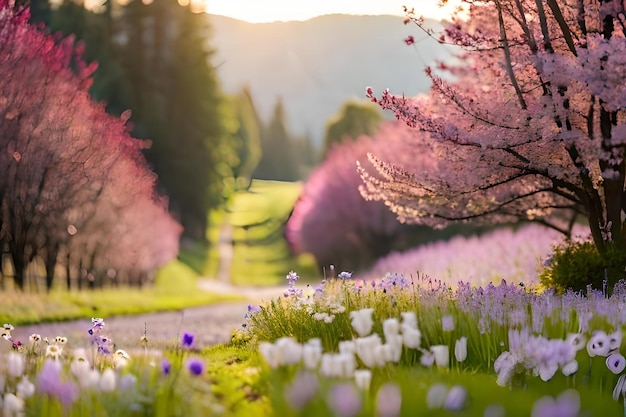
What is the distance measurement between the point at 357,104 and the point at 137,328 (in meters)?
29.0

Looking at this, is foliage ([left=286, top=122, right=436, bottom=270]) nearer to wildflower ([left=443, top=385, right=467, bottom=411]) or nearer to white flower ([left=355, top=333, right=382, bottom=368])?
white flower ([left=355, top=333, right=382, bottom=368])

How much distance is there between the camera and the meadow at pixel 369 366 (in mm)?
3953

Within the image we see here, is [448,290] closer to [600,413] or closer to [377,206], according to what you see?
[600,413]

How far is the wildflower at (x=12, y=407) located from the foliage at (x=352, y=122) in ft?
120

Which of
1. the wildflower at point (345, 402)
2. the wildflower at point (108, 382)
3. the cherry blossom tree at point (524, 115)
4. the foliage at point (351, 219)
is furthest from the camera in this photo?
the foliage at point (351, 219)

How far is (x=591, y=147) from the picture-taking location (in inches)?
321

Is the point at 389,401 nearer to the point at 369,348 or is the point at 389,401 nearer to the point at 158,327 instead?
the point at 369,348

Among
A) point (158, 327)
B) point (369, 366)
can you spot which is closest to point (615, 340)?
point (369, 366)

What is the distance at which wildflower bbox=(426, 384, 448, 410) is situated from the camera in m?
3.72

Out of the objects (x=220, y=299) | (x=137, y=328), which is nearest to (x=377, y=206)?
(x=220, y=299)

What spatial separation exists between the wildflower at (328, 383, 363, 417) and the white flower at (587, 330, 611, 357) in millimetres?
2350

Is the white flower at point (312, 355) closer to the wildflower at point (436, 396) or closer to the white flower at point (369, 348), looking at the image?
the white flower at point (369, 348)

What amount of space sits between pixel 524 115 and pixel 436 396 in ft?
18.1

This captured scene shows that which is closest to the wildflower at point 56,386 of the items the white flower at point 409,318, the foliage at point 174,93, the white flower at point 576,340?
the white flower at point 409,318
